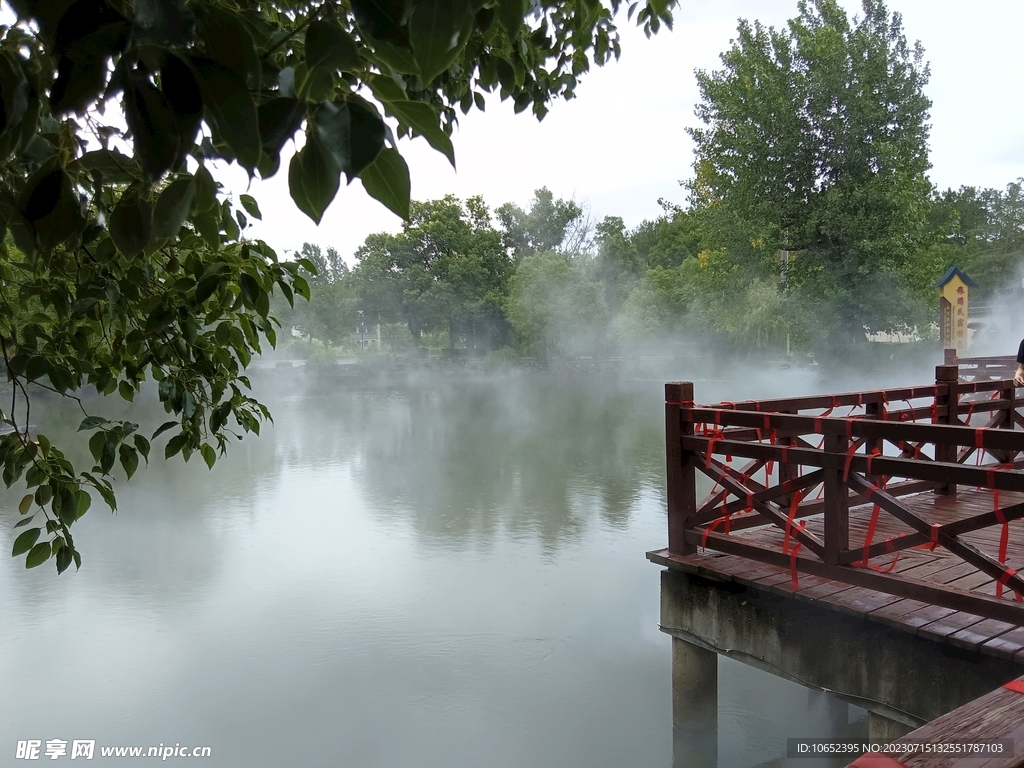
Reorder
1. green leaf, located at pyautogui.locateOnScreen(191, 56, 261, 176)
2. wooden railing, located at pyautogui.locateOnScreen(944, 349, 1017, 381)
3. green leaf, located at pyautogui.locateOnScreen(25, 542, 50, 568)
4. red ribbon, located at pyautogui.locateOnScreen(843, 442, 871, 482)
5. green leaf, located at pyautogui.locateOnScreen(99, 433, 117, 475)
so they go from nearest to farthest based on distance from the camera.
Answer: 1. green leaf, located at pyautogui.locateOnScreen(191, 56, 261, 176)
2. green leaf, located at pyautogui.locateOnScreen(25, 542, 50, 568)
3. green leaf, located at pyautogui.locateOnScreen(99, 433, 117, 475)
4. red ribbon, located at pyautogui.locateOnScreen(843, 442, 871, 482)
5. wooden railing, located at pyautogui.locateOnScreen(944, 349, 1017, 381)

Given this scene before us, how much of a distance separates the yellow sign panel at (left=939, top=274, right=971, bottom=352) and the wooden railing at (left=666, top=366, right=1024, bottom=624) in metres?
12.1

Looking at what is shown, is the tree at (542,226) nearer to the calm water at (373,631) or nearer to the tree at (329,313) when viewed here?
the tree at (329,313)

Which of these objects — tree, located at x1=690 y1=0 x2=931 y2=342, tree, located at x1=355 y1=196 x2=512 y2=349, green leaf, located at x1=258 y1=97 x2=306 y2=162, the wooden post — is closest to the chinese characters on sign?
tree, located at x1=690 y1=0 x2=931 y2=342

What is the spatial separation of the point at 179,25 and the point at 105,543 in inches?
Answer: 348

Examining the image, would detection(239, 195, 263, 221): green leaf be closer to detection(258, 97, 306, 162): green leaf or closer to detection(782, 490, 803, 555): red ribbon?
detection(258, 97, 306, 162): green leaf

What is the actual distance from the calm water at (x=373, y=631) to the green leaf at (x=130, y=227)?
4295 millimetres

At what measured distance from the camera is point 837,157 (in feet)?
59.9

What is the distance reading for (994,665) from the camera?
8.66 ft

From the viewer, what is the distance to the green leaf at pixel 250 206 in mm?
2166

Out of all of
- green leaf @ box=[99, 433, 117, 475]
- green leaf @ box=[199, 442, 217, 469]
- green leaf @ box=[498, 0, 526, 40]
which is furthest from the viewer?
green leaf @ box=[199, 442, 217, 469]

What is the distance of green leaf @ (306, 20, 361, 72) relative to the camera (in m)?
0.66

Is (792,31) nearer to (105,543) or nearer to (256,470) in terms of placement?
(256,470)

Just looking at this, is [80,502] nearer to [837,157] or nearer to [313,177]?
[313,177]

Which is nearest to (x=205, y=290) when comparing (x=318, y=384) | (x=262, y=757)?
(x=262, y=757)
